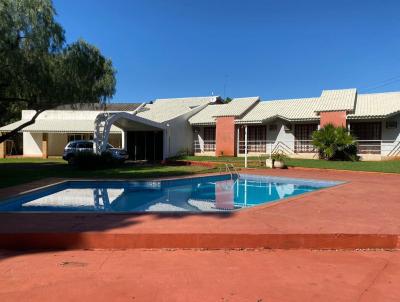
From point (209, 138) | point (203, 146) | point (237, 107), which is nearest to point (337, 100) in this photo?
point (237, 107)

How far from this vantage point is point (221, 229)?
263 inches

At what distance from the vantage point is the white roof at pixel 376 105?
24.1 metres

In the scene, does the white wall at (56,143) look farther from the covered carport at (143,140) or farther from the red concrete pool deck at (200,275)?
the red concrete pool deck at (200,275)

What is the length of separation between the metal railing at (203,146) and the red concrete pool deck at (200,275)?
84.1 feet

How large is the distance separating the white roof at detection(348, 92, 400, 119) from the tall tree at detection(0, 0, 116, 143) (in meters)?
16.1

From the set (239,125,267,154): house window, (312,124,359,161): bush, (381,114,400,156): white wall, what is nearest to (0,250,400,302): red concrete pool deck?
(312,124,359,161): bush

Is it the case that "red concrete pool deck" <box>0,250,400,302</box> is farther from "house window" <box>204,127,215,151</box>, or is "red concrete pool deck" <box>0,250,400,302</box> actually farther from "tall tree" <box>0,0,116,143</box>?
"house window" <box>204,127,215,151</box>

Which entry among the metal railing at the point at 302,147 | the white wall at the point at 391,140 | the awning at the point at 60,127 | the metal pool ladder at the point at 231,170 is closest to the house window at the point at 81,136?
the awning at the point at 60,127

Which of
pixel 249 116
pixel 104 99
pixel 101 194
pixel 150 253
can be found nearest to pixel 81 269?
pixel 150 253

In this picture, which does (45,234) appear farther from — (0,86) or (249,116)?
(249,116)

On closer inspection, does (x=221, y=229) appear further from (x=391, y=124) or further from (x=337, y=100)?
(x=337, y=100)

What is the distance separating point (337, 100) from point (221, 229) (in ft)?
75.8

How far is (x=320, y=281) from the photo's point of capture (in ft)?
15.6

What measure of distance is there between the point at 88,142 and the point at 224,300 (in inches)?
954
